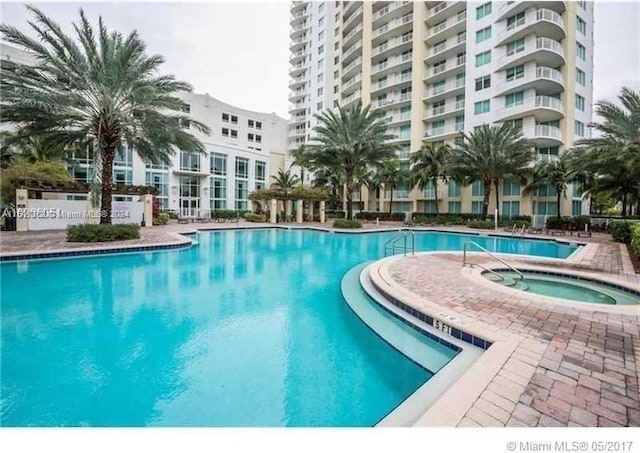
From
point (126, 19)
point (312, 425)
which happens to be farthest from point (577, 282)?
point (126, 19)

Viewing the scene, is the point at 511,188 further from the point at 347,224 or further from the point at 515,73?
the point at 347,224

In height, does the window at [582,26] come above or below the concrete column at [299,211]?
above

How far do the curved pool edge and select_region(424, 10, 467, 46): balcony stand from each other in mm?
34655

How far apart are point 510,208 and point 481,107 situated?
9.97 metres

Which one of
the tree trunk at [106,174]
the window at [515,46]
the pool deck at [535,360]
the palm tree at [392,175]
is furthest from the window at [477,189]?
the tree trunk at [106,174]

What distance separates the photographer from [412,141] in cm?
3488

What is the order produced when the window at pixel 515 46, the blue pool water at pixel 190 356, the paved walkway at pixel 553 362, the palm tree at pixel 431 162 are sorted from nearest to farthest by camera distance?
1. the paved walkway at pixel 553 362
2. the blue pool water at pixel 190 356
3. the window at pixel 515 46
4. the palm tree at pixel 431 162

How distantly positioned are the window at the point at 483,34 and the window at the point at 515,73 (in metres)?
4.24

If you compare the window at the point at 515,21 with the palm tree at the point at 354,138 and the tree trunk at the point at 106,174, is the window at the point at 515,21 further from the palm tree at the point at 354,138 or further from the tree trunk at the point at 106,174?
the tree trunk at the point at 106,174

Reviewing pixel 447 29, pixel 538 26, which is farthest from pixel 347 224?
pixel 447 29

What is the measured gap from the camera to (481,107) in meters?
29.8

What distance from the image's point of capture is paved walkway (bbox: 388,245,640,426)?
2512 millimetres

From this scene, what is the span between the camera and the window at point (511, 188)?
91.9ft

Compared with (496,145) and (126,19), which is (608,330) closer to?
(126,19)
